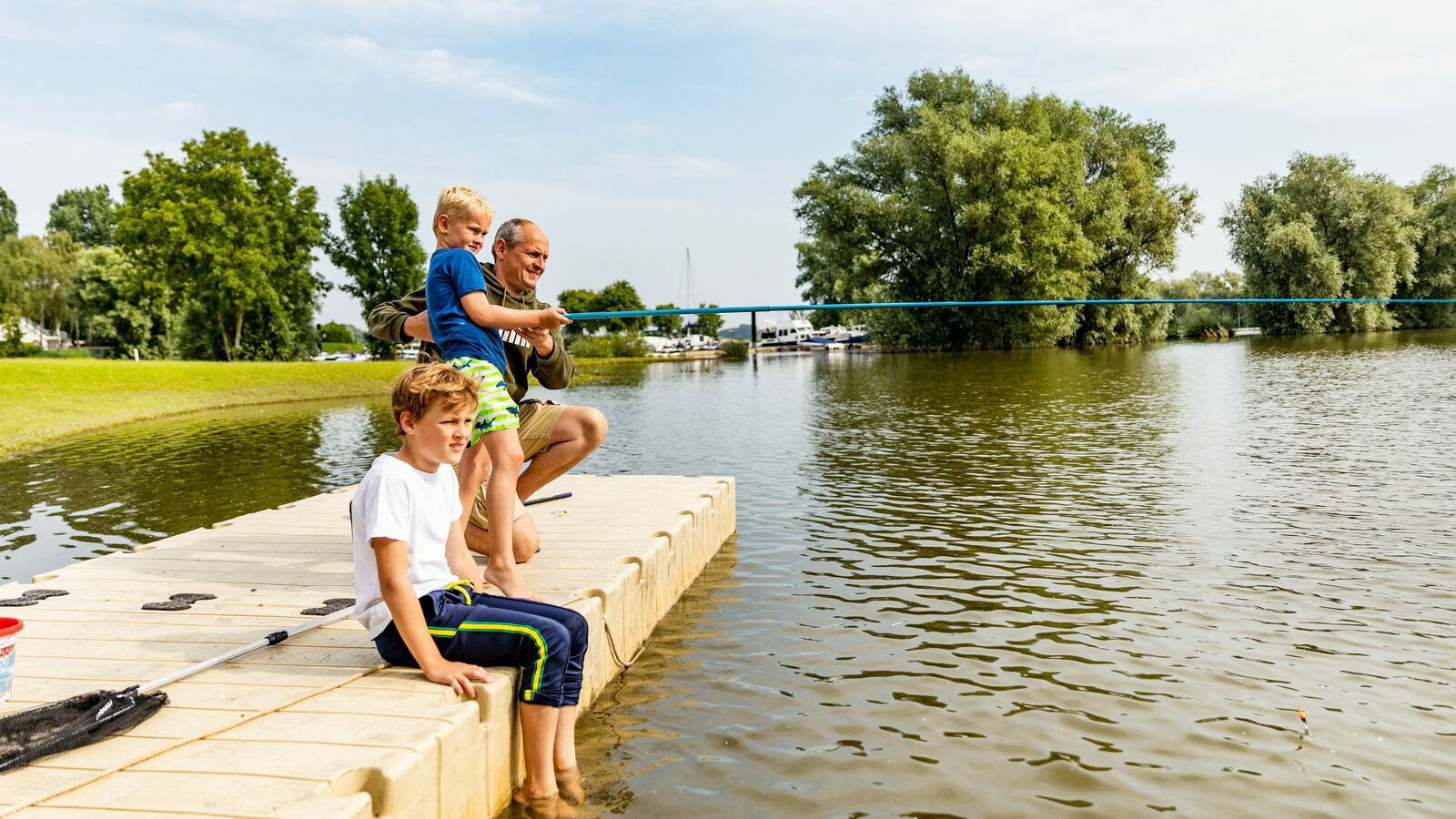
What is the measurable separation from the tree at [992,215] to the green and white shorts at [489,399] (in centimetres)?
4079

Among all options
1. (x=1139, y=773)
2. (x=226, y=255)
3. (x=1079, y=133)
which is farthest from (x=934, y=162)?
(x=1139, y=773)

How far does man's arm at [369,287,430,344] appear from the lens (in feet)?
17.9

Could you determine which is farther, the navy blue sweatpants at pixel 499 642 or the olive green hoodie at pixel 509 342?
the olive green hoodie at pixel 509 342

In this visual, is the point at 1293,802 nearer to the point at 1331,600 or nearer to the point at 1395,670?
the point at 1395,670

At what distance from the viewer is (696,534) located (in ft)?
23.7

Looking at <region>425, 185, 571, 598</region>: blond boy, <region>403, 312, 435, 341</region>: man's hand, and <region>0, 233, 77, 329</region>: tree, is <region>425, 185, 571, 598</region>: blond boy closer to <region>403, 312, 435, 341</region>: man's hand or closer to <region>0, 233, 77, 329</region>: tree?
<region>403, 312, 435, 341</region>: man's hand

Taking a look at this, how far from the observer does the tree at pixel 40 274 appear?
2224 inches

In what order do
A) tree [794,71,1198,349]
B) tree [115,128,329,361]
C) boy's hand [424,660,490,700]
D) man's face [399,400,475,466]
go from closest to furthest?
1. boy's hand [424,660,490,700]
2. man's face [399,400,475,466]
3. tree [115,128,329,361]
4. tree [794,71,1198,349]

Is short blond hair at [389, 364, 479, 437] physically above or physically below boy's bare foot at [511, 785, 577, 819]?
above

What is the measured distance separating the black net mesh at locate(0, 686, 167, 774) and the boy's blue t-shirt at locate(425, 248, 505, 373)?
2.05 m

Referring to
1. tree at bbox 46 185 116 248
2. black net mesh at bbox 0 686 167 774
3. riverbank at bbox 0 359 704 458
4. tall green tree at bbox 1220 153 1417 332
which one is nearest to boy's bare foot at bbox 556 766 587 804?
black net mesh at bbox 0 686 167 774

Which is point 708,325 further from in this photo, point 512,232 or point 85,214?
point 512,232

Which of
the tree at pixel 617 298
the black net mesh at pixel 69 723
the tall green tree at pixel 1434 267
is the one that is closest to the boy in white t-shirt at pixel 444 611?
the black net mesh at pixel 69 723

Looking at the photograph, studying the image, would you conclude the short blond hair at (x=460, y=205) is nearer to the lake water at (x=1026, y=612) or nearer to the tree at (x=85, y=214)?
the lake water at (x=1026, y=612)
